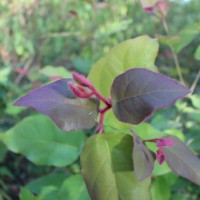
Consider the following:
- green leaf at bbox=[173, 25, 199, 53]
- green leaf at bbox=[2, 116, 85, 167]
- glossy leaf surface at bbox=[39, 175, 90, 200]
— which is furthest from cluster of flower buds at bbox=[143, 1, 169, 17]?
glossy leaf surface at bbox=[39, 175, 90, 200]

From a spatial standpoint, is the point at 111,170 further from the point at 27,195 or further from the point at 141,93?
the point at 27,195

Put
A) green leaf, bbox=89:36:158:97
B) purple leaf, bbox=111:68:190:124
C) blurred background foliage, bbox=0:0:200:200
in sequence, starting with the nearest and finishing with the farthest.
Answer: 1. purple leaf, bbox=111:68:190:124
2. green leaf, bbox=89:36:158:97
3. blurred background foliage, bbox=0:0:200:200

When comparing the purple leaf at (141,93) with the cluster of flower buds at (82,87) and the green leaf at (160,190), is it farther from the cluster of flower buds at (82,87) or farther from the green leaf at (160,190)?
the green leaf at (160,190)

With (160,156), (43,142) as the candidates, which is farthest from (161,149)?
(43,142)

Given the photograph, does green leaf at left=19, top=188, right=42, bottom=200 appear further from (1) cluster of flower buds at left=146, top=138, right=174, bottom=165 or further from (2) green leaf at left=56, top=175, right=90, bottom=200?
(1) cluster of flower buds at left=146, top=138, right=174, bottom=165

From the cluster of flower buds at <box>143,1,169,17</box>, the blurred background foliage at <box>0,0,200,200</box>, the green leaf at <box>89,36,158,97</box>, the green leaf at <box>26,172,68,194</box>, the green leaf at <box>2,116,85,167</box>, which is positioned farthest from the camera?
the blurred background foliage at <box>0,0,200,200</box>

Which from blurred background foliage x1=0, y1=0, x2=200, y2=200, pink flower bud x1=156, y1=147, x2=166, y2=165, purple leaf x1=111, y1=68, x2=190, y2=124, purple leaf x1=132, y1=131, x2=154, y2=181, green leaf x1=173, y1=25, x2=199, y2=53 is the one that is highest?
purple leaf x1=111, y1=68, x2=190, y2=124
